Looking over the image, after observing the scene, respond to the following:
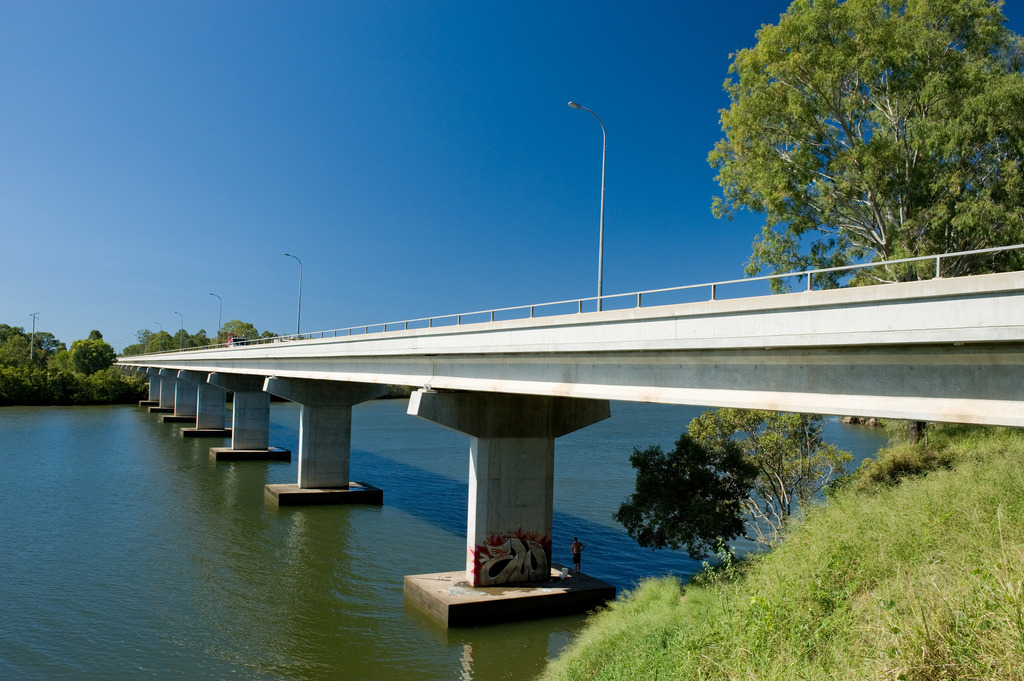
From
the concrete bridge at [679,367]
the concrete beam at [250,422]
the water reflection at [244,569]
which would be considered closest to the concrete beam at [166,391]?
the concrete beam at [250,422]

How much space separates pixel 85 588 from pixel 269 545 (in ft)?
21.6

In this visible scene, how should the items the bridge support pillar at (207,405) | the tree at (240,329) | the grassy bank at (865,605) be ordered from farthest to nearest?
the tree at (240,329) < the bridge support pillar at (207,405) < the grassy bank at (865,605)

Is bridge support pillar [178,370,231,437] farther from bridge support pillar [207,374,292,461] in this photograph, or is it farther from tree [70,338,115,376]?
tree [70,338,115,376]

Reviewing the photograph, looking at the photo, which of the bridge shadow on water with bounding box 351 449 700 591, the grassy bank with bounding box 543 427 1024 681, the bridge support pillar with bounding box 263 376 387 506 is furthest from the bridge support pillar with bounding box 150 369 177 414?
the grassy bank with bounding box 543 427 1024 681

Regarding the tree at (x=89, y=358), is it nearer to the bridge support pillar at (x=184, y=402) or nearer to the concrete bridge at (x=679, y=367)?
the bridge support pillar at (x=184, y=402)

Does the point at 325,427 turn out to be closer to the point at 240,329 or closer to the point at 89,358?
the point at 89,358

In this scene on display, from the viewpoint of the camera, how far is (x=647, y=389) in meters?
12.8

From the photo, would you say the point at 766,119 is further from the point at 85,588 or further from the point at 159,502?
the point at 159,502

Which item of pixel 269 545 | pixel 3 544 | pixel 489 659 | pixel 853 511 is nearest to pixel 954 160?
pixel 853 511

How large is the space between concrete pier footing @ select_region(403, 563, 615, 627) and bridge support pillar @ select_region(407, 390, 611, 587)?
53 cm

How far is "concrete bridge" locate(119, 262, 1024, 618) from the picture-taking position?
8.19 m

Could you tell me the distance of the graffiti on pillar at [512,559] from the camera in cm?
1944

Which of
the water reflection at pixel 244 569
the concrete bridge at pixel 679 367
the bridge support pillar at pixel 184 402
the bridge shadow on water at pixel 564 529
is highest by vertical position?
the concrete bridge at pixel 679 367

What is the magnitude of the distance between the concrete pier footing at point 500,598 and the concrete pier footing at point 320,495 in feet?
47.1
